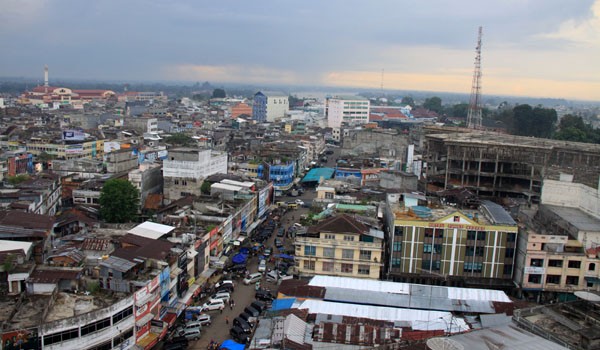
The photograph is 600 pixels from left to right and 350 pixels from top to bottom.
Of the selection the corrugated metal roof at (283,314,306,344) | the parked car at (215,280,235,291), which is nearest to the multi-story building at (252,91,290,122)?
the parked car at (215,280,235,291)

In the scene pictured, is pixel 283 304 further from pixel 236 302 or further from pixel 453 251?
pixel 453 251

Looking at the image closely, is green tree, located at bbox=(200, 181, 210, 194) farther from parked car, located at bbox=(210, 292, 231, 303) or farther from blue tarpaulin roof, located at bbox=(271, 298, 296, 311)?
blue tarpaulin roof, located at bbox=(271, 298, 296, 311)

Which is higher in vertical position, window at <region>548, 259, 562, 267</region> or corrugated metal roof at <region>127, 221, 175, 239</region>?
corrugated metal roof at <region>127, 221, 175, 239</region>

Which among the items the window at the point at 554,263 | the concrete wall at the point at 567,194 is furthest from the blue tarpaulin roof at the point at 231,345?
the concrete wall at the point at 567,194

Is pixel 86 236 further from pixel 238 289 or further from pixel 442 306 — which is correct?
pixel 442 306

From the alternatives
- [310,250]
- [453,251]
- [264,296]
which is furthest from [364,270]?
[264,296]

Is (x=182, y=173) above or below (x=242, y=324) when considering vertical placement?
above
